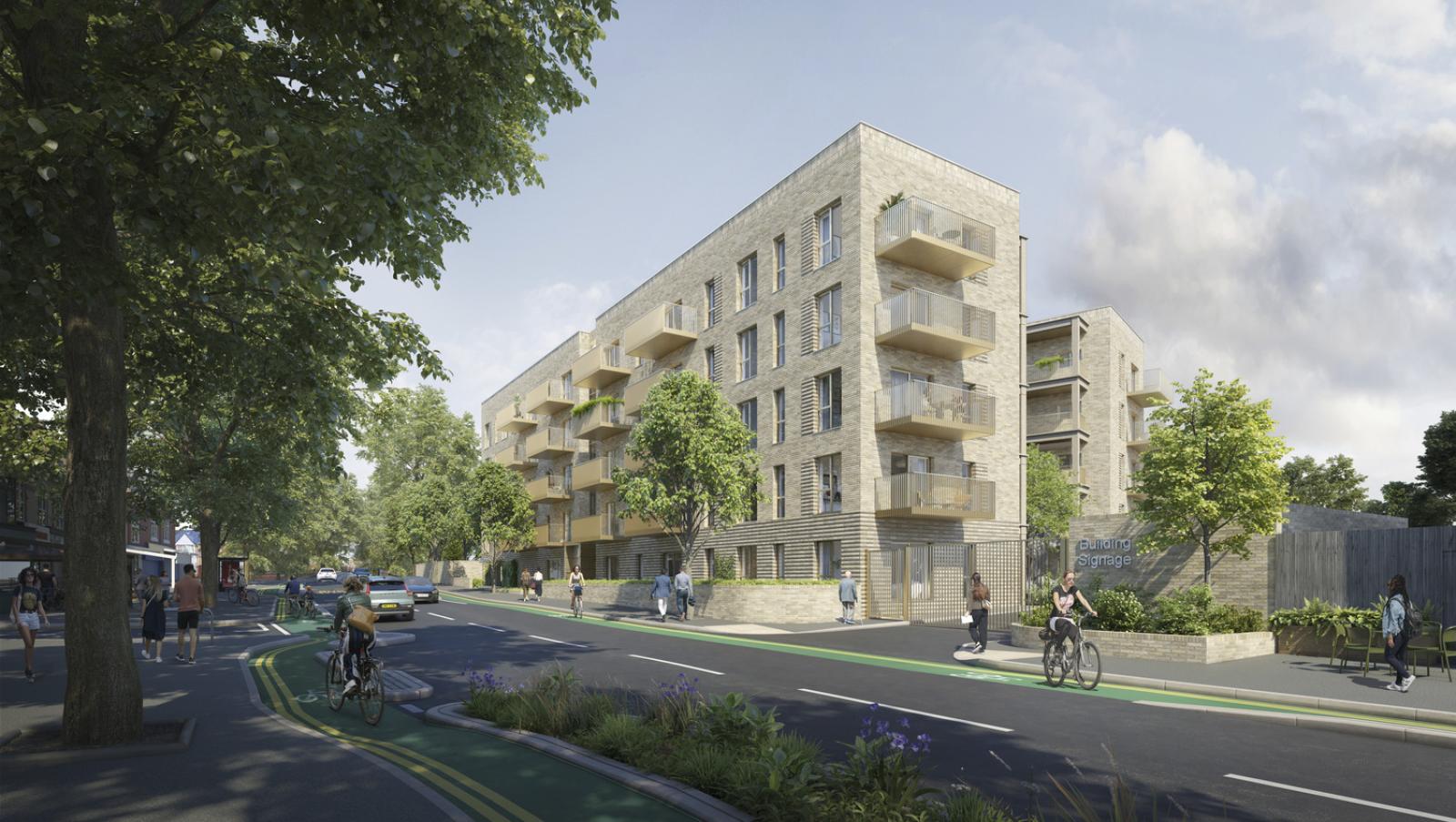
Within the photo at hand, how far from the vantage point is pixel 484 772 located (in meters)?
7.94

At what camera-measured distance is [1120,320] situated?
51844mm

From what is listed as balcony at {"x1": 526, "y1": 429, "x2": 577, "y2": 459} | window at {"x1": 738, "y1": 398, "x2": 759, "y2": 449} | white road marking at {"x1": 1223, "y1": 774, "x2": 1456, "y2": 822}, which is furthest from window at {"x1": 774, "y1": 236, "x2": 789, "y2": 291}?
white road marking at {"x1": 1223, "y1": 774, "x2": 1456, "y2": 822}

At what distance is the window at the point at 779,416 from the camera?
34.1 meters

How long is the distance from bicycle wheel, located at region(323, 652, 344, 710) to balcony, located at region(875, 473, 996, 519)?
19.9m

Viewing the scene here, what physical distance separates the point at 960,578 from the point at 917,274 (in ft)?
34.6

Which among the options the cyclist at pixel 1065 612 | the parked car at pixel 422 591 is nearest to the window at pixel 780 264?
the parked car at pixel 422 591

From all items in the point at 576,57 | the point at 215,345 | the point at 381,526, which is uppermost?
the point at 576,57

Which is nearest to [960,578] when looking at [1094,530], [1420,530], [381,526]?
[1094,530]

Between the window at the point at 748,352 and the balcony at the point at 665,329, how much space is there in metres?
3.47

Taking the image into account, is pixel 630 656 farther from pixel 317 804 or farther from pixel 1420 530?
pixel 1420 530

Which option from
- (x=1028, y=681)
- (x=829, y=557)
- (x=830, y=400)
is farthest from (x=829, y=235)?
(x=1028, y=681)

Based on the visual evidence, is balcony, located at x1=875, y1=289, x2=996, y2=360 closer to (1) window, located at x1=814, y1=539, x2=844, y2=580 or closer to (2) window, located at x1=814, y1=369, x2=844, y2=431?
(2) window, located at x1=814, y1=369, x2=844, y2=431

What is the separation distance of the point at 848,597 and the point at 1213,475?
35.8ft

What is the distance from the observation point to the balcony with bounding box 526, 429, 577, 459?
55969 mm
